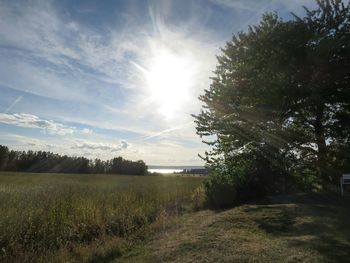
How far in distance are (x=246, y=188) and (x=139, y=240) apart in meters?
8.83

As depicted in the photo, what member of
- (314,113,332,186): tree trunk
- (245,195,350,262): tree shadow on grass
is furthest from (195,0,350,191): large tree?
(245,195,350,262): tree shadow on grass

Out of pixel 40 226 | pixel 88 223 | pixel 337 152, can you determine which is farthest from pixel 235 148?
pixel 40 226

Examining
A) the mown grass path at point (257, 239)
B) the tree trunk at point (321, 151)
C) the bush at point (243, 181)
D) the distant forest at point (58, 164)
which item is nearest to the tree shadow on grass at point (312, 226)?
the mown grass path at point (257, 239)

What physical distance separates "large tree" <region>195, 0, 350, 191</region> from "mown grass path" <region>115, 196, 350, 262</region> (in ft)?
21.3

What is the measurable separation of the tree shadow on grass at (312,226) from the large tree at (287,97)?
Answer: 201 inches

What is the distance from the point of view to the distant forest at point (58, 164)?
82.9 meters

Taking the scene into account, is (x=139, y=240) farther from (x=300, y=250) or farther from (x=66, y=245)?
(x=300, y=250)

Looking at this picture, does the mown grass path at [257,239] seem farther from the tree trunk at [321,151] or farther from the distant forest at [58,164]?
the distant forest at [58,164]

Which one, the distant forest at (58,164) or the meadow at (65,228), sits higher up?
the distant forest at (58,164)

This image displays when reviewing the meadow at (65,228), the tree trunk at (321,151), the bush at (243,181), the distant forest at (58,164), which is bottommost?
the meadow at (65,228)

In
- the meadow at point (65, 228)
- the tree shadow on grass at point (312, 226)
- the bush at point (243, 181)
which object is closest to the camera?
the tree shadow on grass at point (312, 226)

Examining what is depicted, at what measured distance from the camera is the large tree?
1530 cm

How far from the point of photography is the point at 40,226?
29.1ft

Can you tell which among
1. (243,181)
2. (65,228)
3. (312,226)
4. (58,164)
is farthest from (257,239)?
(58,164)
